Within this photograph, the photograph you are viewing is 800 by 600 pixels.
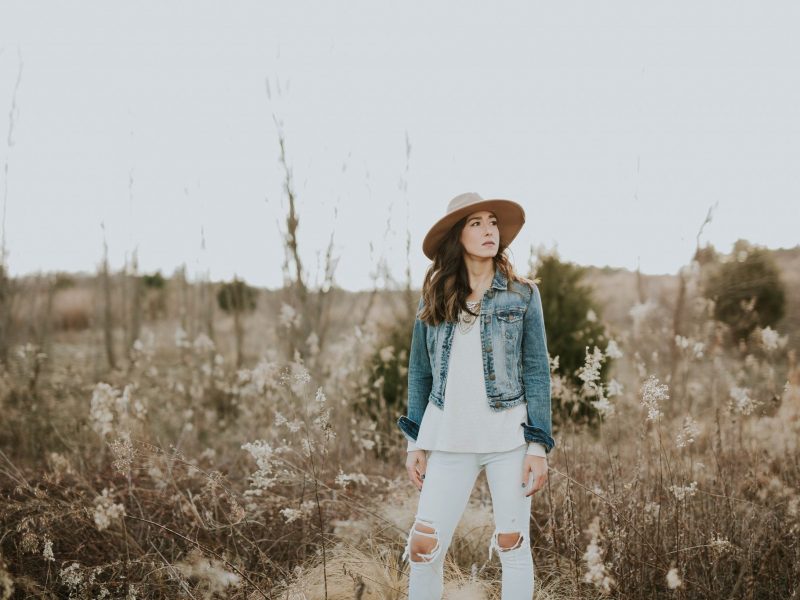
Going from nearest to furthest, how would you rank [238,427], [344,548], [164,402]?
[344,548] → [238,427] → [164,402]

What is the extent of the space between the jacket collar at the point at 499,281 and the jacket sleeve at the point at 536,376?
109 millimetres

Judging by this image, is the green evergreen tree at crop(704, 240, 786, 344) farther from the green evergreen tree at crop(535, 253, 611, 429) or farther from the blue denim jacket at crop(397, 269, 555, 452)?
the blue denim jacket at crop(397, 269, 555, 452)

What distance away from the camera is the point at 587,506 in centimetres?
384

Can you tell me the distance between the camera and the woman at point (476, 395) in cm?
245

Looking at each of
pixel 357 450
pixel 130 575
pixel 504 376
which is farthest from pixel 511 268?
pixel 357 450

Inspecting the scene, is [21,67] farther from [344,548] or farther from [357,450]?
[344,548]

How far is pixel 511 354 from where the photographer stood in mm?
2574

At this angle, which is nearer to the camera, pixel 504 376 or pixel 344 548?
pixel 504 376

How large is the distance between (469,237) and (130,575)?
2.35 meters

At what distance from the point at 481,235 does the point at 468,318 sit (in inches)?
13.1

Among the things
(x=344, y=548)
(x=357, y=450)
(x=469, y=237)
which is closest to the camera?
(x=469, y=237)

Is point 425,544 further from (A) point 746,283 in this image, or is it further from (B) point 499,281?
(A) point 746,283

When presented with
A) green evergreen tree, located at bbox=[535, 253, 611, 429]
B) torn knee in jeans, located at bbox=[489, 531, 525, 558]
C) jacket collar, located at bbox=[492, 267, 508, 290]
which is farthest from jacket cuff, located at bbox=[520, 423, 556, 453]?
green evergreen tree, located at bbox=[535, 253, 611, 429]

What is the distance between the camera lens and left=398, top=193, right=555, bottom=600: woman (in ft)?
8.04
